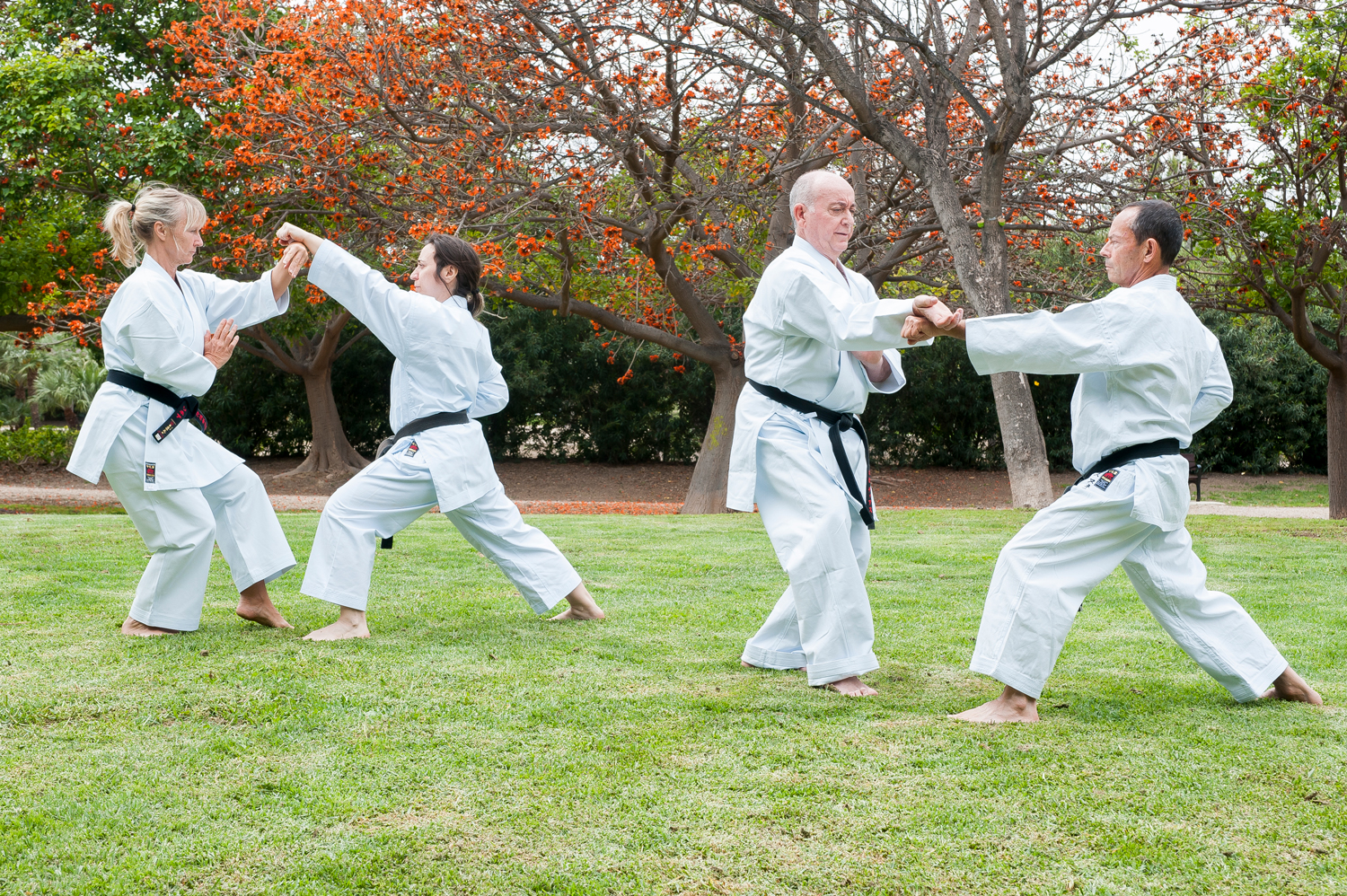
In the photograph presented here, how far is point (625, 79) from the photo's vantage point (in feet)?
33.9

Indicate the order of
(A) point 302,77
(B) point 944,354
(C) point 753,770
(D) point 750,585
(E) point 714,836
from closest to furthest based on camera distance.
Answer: (E) point 714,836, (C) point 753,770, (D) point 750,585, (A) point 302,77, (B) point 944,354

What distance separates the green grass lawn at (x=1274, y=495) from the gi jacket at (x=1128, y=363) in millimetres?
15686

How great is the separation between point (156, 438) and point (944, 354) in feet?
58.6

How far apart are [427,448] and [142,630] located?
140cm

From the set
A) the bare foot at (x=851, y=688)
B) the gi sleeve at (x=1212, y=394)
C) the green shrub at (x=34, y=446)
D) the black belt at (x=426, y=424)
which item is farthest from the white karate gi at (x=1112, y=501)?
the green shrub at (x=34, y=446)

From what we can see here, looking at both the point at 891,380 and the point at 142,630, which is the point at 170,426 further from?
the point at 891,380

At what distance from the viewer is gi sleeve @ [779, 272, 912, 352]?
3502mm

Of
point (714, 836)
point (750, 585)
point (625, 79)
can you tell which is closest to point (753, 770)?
point (714, 836)

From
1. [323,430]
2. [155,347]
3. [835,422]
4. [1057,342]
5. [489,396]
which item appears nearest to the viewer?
[1057,342]

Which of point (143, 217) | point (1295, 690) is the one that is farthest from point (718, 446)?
point (1295, 690)

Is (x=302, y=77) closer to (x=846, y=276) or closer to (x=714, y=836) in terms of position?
(x=846, y=276)

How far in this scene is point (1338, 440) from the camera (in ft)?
41.7

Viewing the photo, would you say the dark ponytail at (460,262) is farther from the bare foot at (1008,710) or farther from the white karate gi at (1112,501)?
the bare foot at (1008,710)

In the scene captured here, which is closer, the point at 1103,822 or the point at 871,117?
the point at 1103,822
